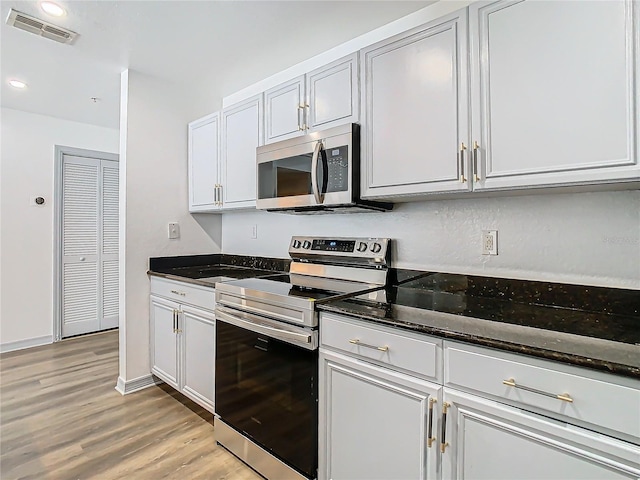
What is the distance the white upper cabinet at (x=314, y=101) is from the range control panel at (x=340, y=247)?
0.69m

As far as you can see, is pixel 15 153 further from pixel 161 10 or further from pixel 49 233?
pixel 161 10

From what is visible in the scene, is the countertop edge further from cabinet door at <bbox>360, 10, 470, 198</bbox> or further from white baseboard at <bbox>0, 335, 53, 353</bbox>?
white baseboard at <bbox>0, 335, 53, 353</bbox>

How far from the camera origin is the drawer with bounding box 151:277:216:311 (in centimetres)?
217

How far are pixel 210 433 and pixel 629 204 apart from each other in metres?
2.44

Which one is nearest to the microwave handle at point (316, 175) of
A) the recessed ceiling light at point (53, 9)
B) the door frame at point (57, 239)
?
the recessed ceiling light at point (53, 9)

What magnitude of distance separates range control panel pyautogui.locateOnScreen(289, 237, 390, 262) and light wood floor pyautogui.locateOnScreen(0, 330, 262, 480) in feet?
4.15

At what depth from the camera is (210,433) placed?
2.13 metres

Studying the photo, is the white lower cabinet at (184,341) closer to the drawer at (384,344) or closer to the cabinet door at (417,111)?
the drawer at (384,344)

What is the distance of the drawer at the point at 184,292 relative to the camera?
217 centimetres

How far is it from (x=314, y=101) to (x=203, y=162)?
Answer: 4.13 feet

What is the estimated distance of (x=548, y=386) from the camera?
0.97m

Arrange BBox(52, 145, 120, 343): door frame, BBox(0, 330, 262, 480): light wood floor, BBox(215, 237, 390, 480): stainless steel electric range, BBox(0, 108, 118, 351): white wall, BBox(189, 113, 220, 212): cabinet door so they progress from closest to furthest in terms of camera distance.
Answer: BBox(215, 237, 390, 480): stainless steel electric range → BBox(0, 330, 262, 480): light wood floor → BBox(189, 113, 220, 212): cabinet door → BBox(0, 108, 118, 351): white wall → BBox(52, 145, 120, 343): door frame

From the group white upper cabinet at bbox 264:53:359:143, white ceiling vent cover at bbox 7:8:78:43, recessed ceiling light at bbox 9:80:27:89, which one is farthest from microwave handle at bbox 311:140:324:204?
recessed ceiling light at bbox 9:80:27:89

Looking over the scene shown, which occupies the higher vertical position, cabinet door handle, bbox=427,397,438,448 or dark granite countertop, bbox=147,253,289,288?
dark granite countertop, bbox=147,253,289,288
